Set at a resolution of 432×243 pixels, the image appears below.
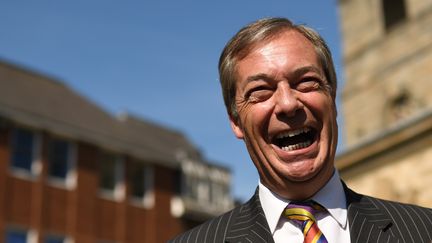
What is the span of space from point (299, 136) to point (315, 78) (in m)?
0.24

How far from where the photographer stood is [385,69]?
92.9ft

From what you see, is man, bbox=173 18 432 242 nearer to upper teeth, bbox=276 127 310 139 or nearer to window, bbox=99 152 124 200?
upper teeth, bbox=276 127 310 139

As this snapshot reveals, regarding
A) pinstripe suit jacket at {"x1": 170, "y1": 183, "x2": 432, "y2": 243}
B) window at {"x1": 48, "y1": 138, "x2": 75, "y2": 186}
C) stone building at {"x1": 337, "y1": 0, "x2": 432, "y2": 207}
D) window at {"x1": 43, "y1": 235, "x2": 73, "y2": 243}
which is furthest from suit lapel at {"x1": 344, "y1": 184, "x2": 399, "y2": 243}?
window at {"x1": 48, "y1": 138, "x2": 75, "y2": 186}

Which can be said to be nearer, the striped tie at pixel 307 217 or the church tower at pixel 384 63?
the striped tie at pixel 307 217

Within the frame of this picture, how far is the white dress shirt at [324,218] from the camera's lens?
3023 millimetres

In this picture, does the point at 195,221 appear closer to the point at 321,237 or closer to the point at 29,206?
the point at 29,206

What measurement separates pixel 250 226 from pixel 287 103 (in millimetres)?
540

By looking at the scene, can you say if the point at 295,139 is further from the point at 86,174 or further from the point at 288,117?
the point at 86,174

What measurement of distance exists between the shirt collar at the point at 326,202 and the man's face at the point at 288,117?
0.04 meters

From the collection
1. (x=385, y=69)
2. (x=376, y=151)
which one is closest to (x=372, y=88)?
(x=385, y=69)

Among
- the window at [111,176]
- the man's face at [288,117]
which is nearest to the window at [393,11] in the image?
the window at [111,176]

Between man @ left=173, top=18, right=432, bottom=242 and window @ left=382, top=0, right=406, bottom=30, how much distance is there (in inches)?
1062

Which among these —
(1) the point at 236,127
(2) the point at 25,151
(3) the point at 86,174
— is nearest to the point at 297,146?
(1) the point at 236,127

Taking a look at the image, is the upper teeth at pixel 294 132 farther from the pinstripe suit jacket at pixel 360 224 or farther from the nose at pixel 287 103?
the pinstripe suit jacket at pixel 360 224
